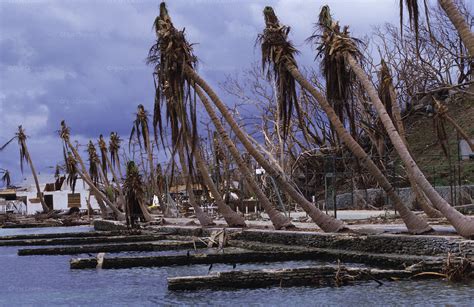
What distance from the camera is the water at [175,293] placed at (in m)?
12.7

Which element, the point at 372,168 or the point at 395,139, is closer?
the point at 395,139

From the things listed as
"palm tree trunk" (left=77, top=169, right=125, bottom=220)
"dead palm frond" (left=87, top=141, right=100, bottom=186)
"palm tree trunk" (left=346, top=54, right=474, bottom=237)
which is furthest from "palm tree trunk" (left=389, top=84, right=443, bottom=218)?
"dead palm frond" (left=87, top=141, right=100, bottom=186)

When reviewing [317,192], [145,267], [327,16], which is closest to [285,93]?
[327,16]

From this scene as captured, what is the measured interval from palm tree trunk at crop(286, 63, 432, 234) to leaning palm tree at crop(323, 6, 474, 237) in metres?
0.74

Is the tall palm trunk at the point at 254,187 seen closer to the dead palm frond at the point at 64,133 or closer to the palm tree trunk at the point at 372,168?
the palm tree trunk at the point at 372,168

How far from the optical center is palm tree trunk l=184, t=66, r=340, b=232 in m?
20.5

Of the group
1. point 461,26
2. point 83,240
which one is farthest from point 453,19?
point 83,240

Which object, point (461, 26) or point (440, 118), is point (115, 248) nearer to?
point (440, 118)

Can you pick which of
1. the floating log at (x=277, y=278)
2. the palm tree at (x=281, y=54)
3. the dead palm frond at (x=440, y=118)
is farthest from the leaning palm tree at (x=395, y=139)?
the dead palm frond at (x=440, y=118)

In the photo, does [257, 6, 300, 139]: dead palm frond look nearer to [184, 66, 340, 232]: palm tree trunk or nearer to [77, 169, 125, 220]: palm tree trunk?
[184, 66, 340, 232]: palm tree trunk

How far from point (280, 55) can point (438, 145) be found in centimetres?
2486

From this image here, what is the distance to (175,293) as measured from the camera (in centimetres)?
1413

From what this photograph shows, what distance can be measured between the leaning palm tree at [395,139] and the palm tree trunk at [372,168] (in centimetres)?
74

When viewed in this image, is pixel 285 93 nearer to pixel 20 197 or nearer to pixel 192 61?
pixel 192 61
